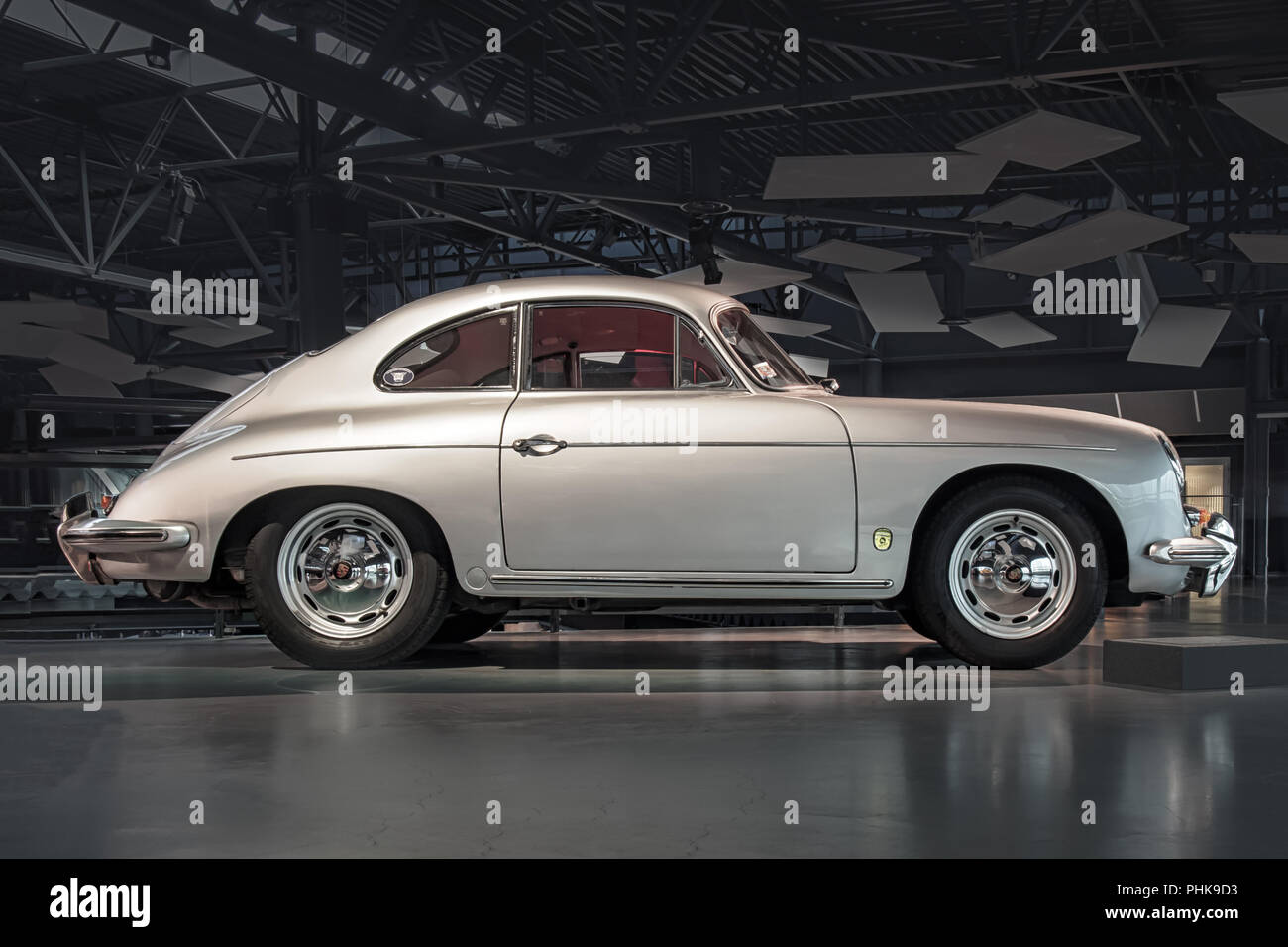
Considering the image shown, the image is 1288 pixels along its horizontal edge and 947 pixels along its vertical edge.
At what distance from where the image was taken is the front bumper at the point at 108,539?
537 centimetres

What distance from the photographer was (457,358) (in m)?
5.70

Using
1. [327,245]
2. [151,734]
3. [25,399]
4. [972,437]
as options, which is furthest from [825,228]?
[151,734]

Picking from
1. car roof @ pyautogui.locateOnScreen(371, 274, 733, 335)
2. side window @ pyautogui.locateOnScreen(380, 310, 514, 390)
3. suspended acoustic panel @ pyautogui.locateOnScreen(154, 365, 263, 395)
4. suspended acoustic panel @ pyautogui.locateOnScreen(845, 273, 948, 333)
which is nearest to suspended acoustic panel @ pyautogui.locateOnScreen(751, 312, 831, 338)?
suspended acoustic panel @ pyautogui.locateOnScreen(845, 273, 948, 333)

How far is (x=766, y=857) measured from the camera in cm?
248

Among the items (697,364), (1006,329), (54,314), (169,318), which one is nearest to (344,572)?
(697,364)

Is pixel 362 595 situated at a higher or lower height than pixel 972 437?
lower

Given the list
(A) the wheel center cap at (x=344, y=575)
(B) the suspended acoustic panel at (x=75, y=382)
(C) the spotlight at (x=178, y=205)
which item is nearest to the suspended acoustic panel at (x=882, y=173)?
(A) the wheel center cap at (x=344, y=575)

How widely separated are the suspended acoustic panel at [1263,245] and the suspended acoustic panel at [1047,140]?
155 inches

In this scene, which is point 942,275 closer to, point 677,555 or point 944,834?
point 677,555

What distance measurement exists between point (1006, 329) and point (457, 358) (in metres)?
14.8

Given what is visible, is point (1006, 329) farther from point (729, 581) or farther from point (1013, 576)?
point (729, 581)

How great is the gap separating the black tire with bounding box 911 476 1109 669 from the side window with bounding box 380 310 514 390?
6.69ft

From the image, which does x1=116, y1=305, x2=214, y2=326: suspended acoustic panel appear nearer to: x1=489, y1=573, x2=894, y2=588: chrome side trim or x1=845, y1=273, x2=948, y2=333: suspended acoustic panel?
x1=845, y1=273, x2=948, y2=333: suspended acoustic panel
